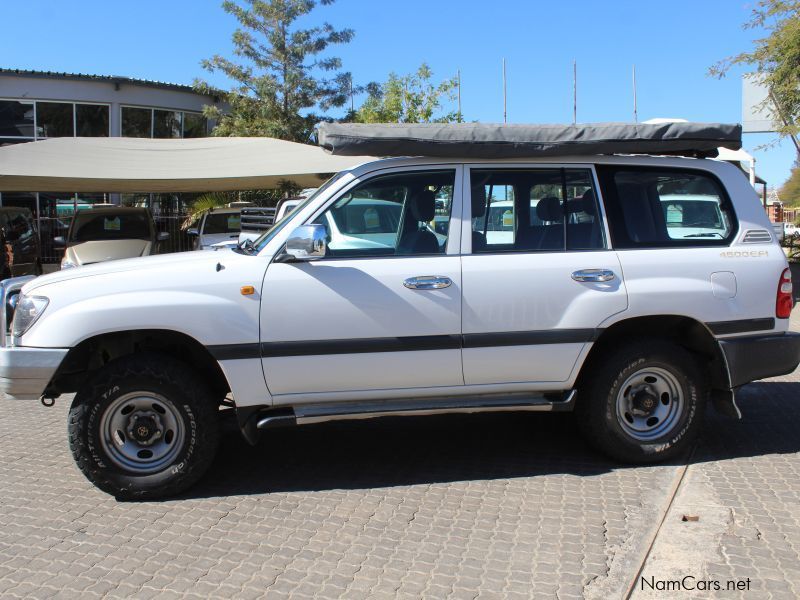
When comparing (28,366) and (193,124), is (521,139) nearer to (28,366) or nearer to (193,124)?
(28,366)

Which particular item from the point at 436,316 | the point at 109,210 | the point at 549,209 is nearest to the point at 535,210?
the point at 549,209

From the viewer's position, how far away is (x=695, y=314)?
4.79m

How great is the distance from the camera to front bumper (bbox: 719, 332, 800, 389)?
4852mm

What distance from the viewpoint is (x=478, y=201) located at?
15.6 ft

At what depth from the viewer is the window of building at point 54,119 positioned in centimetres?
2173

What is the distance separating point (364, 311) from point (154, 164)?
8.91 m

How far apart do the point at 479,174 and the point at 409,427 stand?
7.16 ft

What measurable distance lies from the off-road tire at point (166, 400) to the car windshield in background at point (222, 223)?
37.5 feet

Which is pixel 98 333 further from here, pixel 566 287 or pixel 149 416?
pixel 566 287

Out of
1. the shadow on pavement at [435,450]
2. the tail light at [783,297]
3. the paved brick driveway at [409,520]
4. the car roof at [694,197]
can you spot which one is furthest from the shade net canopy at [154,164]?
the tail light at [783,297]

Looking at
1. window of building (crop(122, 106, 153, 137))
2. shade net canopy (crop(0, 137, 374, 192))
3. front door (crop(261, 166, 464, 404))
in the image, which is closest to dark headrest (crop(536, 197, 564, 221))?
front door (crop(261, 166, 464, 404))

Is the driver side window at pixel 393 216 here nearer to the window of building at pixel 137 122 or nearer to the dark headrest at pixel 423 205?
the dark headrest at pixel 423 205

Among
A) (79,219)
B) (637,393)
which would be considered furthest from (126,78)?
(637,393)

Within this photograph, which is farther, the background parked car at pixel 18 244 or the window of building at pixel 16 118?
the window of building at pixel 16 118
